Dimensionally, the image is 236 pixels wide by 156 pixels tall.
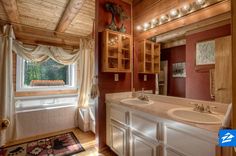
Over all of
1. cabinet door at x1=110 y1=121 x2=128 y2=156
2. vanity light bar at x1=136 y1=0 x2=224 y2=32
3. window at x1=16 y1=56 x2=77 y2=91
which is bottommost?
cabinet door at x1=110 y1=121 x2=128 y2=156

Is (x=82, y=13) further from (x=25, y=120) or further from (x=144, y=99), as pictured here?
(x=25, y=120)

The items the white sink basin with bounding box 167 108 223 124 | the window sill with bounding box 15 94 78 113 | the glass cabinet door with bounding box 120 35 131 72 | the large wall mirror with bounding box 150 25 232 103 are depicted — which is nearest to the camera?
the white sink basin with bounding box 167 108 223 124

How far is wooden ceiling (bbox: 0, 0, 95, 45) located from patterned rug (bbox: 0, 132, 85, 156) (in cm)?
240

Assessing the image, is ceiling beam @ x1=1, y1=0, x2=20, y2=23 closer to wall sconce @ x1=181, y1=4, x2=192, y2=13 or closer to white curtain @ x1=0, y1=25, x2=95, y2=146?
white curtain @ x1=0, y1=25, x2=95, y2=146

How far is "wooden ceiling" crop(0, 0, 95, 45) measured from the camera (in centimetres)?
212

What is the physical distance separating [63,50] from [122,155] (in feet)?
10.1

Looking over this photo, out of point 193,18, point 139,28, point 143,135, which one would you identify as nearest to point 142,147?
point 143,135

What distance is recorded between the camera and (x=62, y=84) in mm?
3773

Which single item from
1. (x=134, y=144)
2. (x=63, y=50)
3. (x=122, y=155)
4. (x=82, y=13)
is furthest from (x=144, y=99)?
(x=63, y=50)

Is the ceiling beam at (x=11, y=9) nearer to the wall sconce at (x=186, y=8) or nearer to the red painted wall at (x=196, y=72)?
the wall sconce at (x=186, y=8)

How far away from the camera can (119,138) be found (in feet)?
5.86

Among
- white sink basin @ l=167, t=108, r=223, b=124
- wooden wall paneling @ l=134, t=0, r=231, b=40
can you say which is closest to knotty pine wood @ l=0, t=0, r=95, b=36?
wooden wall paneling @ l=134, t=0, r=231, b=40

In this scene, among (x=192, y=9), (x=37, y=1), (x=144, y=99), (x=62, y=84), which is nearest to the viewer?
(x=192, y=9)

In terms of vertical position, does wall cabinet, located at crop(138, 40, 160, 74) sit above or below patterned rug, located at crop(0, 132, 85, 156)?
above
